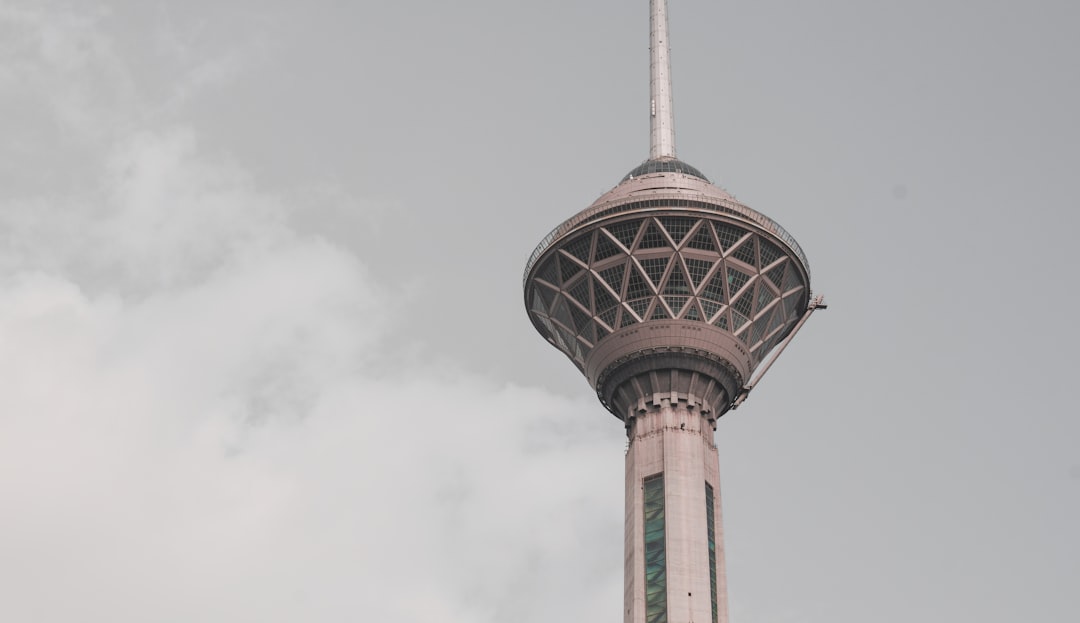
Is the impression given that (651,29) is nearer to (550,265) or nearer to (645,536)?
(550,265)

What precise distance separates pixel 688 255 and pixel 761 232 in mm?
6855

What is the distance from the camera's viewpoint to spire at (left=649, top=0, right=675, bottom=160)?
144 meters

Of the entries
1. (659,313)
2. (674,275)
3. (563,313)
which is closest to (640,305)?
(659,313)

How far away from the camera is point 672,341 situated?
126 m

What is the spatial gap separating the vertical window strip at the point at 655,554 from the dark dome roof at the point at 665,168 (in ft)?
97.0

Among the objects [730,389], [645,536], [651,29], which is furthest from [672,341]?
[651,29]

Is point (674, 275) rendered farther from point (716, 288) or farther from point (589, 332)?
point (589, 332)

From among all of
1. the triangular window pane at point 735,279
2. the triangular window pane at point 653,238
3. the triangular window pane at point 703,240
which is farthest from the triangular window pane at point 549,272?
the triangular window pane at point 735,279

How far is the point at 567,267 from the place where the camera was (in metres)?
131

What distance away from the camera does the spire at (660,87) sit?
144 m

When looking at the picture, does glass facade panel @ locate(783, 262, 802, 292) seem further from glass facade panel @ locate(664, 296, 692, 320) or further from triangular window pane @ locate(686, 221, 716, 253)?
glass facade panel @ locate(664, 296, 692, 320)

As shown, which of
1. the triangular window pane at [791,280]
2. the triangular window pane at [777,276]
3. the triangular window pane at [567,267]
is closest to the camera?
the triangular window pane at [777,276]

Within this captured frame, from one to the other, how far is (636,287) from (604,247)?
4644 mm

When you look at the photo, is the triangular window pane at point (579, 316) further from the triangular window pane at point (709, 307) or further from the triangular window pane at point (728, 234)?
the triangular window pane at point (728, 234)
